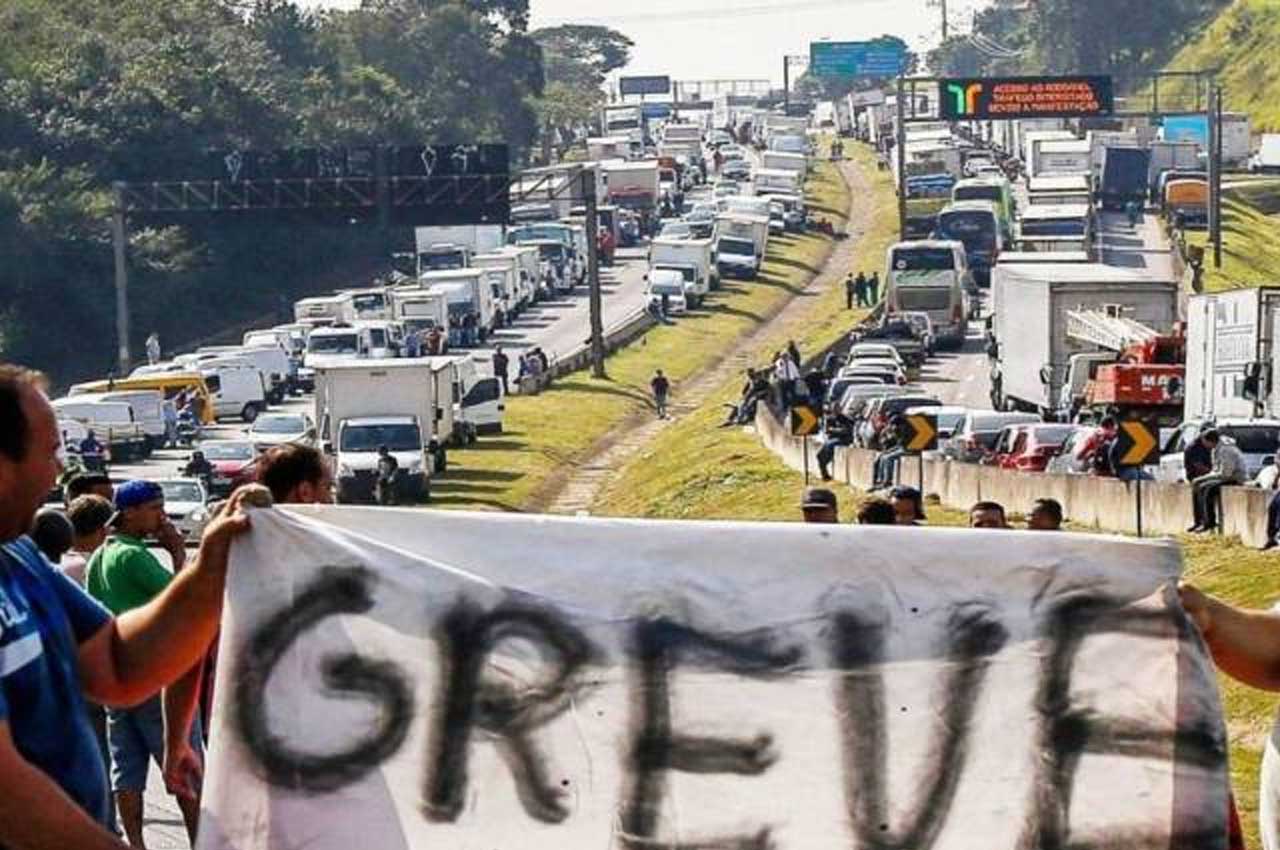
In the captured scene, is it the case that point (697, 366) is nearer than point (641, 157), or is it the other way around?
point (697, 366)

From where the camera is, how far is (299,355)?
3310 inches

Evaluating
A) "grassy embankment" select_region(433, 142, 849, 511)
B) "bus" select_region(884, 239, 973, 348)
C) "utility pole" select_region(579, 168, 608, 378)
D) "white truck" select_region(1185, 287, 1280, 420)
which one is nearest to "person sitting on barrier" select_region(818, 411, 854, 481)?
"grassy embankment" select_region(433, 142, 849, 511)

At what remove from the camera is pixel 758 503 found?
150ft

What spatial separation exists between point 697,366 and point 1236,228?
3354cm

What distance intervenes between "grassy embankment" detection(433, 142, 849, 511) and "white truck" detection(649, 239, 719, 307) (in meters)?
0.55

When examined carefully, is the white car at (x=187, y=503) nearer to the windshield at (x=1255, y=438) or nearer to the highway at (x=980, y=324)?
the windshield at (x=1255, y=438)

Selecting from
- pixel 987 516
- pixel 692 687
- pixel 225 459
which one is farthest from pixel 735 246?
pixel 692 687

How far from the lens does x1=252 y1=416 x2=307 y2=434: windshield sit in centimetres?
6356

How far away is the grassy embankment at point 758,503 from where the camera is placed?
18406 millimetres

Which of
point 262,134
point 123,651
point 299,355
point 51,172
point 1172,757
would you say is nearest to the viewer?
point 123,651

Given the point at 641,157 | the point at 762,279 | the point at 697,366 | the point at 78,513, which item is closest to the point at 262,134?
the point at 762,279

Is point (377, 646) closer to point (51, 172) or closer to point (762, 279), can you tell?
point (51, 172)

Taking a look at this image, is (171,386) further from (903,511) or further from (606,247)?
(903,511)

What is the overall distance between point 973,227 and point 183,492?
57.9 metres
